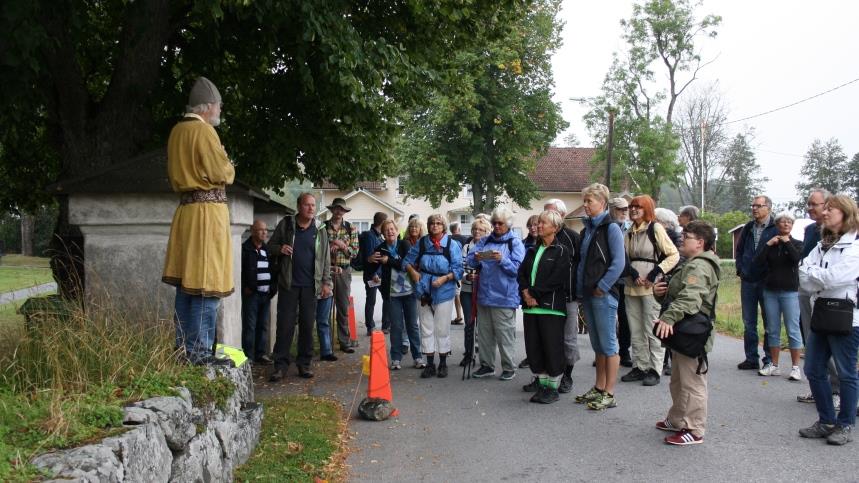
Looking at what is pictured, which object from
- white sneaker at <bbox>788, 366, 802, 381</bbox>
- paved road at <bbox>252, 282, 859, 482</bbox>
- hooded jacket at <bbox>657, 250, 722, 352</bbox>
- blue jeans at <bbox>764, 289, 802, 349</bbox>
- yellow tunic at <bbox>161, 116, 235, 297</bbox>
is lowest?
paved road at <bbox>252, 282, 859, 482</bbox>

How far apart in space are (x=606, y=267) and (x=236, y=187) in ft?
12.3

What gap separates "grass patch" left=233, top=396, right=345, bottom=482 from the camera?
5.04 m

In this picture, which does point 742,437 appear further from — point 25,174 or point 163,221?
point 25,174

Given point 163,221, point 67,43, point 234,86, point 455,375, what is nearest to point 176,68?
point 234,86

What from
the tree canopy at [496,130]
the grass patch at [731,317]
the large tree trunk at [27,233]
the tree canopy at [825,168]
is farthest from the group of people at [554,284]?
the tree canopy at [825,168]

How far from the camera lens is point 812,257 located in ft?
19.9

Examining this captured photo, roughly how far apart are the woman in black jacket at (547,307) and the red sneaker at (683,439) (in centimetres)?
158

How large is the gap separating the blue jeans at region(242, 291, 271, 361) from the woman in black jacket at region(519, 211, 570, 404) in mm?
3723

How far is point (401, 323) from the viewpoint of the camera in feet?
30.2

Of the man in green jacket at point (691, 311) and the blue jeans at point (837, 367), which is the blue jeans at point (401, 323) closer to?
the man in green jacket at point (691, 311)

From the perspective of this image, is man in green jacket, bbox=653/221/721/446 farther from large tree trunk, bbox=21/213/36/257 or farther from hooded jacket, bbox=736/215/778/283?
large tree trunk, bbox=21/213/36/257

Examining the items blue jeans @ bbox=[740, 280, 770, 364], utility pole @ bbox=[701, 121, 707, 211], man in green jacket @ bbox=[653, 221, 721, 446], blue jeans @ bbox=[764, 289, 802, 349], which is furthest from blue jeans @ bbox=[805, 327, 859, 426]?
utility pole @ bbox=[701, 121, 707, 211]

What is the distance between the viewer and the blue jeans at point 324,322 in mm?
9258

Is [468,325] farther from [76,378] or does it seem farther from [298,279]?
[76,378]
